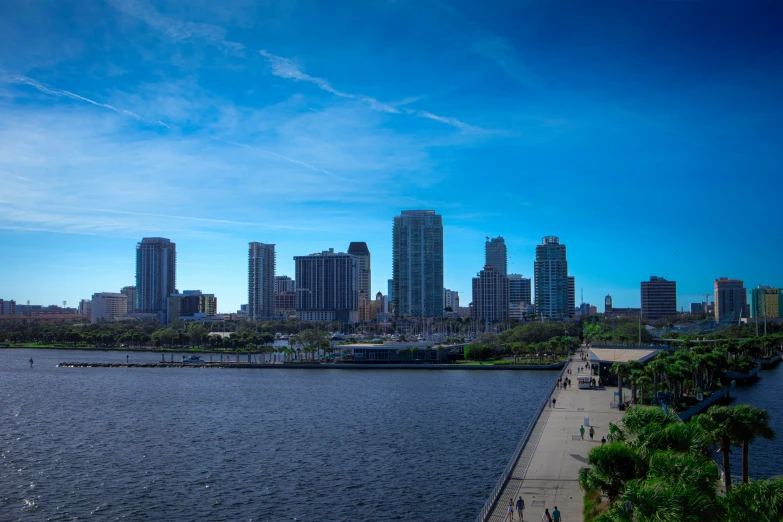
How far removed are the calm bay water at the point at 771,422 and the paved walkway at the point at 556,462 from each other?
29.5 ft

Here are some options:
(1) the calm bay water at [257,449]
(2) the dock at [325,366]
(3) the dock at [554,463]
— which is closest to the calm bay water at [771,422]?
(3) the dock at [554,463]

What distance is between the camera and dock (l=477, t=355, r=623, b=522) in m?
29.9

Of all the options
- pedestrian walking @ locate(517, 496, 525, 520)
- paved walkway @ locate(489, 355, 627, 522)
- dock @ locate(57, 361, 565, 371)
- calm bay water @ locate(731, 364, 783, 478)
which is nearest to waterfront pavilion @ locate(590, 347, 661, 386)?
calm bay water @ locate(731, 364, 783, 478)

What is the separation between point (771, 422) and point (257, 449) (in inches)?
1692

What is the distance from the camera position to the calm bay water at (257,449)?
35.9 m

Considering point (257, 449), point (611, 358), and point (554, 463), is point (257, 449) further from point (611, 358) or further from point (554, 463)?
point (611, 358)

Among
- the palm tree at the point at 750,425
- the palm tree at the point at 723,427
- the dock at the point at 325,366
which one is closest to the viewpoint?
the palm tree at the point at 750,425

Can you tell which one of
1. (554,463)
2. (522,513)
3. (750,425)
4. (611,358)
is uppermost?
(750,425)

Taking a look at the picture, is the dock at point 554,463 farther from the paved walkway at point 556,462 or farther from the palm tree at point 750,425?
the palm tree at point 750,425

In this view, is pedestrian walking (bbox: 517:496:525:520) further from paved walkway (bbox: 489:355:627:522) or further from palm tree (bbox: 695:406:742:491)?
palm tree (bbox: 695:406:742:491)

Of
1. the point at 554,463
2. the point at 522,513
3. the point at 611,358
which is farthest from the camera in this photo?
the point at 611,358

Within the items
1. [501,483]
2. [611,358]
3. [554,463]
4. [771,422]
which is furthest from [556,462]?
[611,358]

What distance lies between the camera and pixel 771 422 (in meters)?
58.1

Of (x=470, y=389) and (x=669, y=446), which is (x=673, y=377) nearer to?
(x=470, y=389)
